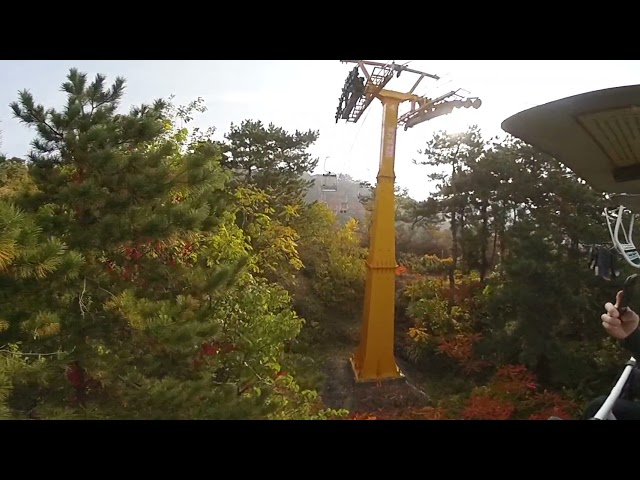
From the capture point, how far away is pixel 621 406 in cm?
84

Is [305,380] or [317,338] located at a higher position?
[317,338]

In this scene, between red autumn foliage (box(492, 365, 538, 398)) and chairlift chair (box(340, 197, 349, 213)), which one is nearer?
red autumn foliage (box(492, 365, 538, 398))

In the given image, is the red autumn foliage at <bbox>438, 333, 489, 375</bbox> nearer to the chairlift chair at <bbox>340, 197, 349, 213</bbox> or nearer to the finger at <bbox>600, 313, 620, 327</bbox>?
the chairlift chair at <bbox>340, 197, 349, 213</bbox>

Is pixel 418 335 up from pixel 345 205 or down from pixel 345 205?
down

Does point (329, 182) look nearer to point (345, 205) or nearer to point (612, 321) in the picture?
point (345, 205)

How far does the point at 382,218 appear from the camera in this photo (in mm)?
2678

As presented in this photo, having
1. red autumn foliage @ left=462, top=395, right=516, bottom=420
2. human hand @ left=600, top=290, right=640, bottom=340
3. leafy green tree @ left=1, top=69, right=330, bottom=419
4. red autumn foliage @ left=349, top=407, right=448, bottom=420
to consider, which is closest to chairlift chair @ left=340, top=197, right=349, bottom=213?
leafy green tree @ left=1, top=69, right=330, bottom=419

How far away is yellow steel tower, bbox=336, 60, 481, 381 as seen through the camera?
259 cm

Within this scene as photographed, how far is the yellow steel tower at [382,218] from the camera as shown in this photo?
8.50ft

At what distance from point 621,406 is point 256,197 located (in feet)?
7.22

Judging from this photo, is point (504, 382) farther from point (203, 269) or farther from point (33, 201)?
point (33, 201)

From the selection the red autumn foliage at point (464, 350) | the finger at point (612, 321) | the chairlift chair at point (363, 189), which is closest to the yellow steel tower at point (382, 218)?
the chairlift chair at point (363, 189)

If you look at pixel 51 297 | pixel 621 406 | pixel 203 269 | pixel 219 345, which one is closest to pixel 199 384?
pixel 219 345

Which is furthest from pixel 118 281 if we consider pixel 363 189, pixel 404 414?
pixel 404 414
